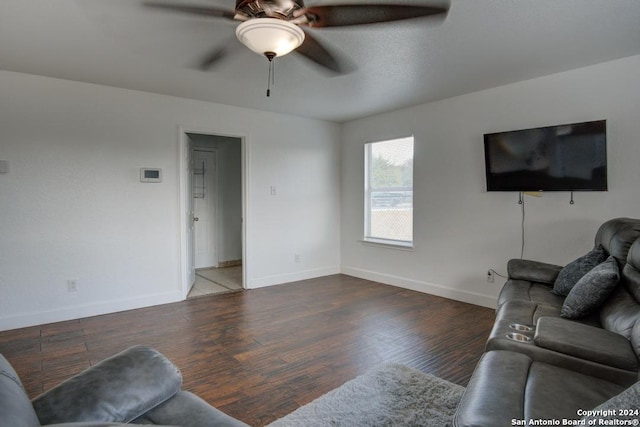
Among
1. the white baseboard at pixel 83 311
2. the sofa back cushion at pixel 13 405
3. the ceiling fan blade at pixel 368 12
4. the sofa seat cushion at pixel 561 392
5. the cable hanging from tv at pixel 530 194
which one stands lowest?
the white baseboard at pixel 83 311

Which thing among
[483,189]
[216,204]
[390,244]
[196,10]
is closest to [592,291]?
[483,189]

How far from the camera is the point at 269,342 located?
307cm

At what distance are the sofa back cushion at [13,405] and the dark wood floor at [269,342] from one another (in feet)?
4.40

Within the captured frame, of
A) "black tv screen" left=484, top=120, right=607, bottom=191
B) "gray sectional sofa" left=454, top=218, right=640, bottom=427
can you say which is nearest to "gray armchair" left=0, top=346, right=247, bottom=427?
"gray sectional sofa" left=454, top=218, right=640, bottom=427

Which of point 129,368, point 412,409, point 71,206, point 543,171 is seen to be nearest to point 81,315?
point 71,206

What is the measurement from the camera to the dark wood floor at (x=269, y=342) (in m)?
2.37

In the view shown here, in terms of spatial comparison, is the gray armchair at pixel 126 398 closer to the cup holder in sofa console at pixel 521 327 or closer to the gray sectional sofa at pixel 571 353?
the gray sectional sofa at pixel 571 353

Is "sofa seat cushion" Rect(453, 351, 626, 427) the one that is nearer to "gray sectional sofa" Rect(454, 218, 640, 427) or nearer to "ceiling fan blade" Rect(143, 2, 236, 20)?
"gray sectional sofa" Rect(454, 218, 640, 427)

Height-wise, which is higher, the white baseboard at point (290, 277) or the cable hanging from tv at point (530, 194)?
the cable hanging from tv at point (530, 194)

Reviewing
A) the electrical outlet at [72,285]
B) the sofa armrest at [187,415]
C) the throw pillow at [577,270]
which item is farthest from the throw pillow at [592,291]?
the electrical outlet at [72,285]

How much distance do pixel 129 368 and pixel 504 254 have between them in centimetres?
376

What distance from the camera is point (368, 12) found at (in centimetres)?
200

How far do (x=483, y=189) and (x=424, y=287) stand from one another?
1484 millimetres

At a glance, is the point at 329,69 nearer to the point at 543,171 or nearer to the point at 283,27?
the point at 283,27
